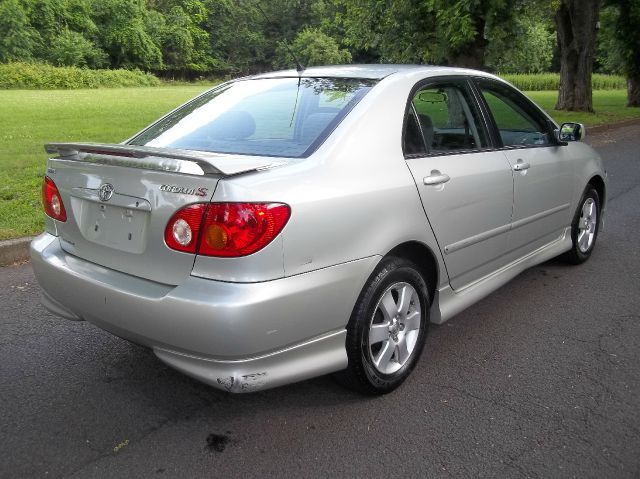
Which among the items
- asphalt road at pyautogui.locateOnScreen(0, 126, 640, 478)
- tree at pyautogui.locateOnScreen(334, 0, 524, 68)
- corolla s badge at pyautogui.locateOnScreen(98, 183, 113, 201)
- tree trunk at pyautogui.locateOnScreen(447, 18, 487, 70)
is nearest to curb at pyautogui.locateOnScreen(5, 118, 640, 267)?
asphalt road at pyautogui.locateOnScreen(0, 126, 640, 478)

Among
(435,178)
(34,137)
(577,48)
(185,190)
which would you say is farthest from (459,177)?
(577,48)

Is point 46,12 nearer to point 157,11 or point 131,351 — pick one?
point 157,11

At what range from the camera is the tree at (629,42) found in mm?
24917

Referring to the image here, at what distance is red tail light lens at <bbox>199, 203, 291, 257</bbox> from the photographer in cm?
237

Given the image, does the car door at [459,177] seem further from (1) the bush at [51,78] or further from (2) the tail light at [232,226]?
(1) the bush at [51,78]

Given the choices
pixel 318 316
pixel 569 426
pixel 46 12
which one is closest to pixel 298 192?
pixel 318 316

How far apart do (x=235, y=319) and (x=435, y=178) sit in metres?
1.41

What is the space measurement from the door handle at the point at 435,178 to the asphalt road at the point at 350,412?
102cm

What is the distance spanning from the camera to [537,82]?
1882 inches

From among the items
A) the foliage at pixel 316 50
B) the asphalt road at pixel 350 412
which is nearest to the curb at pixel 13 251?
the asphalt road at pixel 350 412

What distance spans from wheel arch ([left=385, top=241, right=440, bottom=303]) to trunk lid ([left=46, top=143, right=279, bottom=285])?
0.82 meters

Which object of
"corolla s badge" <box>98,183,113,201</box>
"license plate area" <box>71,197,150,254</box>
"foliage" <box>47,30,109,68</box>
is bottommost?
"license plate area" <box>71,197,150,254</box>

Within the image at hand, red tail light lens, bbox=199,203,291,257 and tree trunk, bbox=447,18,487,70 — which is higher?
tree trunk, bbox=447,18,487,70

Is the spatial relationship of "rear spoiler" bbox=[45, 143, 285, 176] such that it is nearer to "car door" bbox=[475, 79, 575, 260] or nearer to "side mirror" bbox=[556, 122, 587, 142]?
"car door" bbox=[475, 79, 575, 260]
